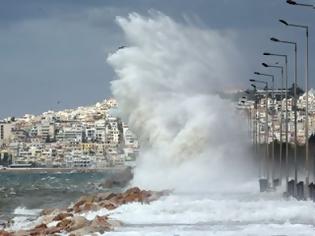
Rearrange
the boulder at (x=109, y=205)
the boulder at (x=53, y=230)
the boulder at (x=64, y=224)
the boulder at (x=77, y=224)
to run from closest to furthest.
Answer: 1. the boulder at (x=53, y=230)
2. the boulder at (x=77, y=224)
3. the boulder at (x=64, y=224)
4. the boulder at (x=109, y=205)

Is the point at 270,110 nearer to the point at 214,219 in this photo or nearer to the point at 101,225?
the point at 214,219

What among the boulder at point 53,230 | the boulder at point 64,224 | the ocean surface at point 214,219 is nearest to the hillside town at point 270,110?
the ocean surface at point 214,219

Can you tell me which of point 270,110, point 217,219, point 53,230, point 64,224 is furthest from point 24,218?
point 270,110

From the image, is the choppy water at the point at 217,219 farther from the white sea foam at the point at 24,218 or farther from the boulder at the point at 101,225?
the white sea foam at the point at 24,218

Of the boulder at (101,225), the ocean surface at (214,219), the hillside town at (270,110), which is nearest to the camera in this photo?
the ocean surface at (214,219)

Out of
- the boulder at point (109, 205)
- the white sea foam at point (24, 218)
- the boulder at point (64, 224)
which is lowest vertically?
the white sea foam at point (24, 218)

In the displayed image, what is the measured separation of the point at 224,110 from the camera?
284ft

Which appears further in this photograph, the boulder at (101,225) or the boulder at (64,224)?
the boulder at (64,224)

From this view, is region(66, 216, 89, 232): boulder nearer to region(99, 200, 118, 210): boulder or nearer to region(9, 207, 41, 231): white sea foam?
region(9, 207, 41, 231): white sea foam

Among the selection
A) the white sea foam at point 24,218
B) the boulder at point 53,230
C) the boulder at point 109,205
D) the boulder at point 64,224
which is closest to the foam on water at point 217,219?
the boulder at point 109,205

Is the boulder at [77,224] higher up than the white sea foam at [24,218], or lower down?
higher up

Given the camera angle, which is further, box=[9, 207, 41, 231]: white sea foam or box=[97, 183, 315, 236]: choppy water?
box=[9, 207, 41, 231]: white sea foam

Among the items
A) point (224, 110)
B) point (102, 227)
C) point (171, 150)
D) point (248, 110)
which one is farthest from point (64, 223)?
point (248, 110)

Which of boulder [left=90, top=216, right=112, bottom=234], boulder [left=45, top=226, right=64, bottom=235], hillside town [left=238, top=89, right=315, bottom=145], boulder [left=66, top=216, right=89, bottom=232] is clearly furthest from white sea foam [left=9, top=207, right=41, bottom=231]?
hillside town [left=238, top=89, right=315, bottom=145]
